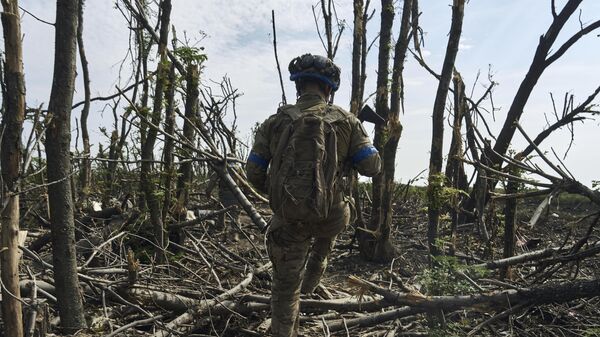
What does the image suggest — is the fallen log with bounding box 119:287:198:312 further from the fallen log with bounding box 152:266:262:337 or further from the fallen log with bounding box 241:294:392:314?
the fallen log with bounding box 241:294:392:314

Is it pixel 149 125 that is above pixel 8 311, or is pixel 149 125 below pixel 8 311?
above

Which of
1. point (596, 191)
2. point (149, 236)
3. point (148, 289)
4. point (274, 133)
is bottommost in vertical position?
point (148, 289)

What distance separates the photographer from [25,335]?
3154 millimetres

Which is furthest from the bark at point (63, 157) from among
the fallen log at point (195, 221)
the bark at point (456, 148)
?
the bark at point (456, 148)

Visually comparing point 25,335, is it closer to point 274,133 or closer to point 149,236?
point 274,133

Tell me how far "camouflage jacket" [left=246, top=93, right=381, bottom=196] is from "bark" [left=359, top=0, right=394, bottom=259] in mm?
2720

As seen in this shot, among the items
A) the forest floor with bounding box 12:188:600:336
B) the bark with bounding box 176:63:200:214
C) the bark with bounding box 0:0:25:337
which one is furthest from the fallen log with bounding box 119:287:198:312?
the bark with bounding box 176:63:200:214

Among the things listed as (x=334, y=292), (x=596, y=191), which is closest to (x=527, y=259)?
(x=596, y=191)

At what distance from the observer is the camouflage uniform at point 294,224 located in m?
3.56

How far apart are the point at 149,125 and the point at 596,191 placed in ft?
12.7

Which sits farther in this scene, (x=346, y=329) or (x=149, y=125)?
(x=149, y=125)

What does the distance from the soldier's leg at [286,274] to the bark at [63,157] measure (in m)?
1.37

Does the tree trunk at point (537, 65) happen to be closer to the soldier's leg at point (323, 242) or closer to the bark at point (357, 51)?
the bark at point (357, 51)

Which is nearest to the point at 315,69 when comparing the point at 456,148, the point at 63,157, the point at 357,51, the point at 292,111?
the point at 292,111
